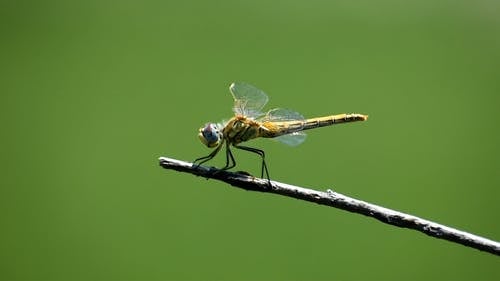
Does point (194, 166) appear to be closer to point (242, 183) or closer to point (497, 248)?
point (242, 183)

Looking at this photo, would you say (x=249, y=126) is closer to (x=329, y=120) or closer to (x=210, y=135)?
(x=210, y=135)

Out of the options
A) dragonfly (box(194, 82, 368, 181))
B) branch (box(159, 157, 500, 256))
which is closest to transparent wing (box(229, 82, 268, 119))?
dragonfly (box(194, 82, 368, 181))

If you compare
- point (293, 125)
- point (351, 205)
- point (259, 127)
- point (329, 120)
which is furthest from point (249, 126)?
point (351, 205)

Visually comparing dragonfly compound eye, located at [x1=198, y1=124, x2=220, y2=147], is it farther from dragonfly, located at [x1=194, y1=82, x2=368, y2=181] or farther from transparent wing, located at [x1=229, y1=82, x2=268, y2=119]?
transparent wing, located at [x1=229, y1=82, x2=268, y2=119]

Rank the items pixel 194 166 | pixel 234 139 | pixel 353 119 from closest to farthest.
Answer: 1. pixel 194 166
2. pixel 234 139
3. pixel 353 119

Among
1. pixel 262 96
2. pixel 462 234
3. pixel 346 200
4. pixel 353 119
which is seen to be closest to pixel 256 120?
pixel 262 96

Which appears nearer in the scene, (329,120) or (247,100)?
(247,100)

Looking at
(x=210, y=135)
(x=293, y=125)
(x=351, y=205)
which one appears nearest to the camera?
(x=351, y=205)
